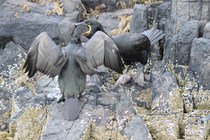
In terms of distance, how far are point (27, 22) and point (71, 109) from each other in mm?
2954

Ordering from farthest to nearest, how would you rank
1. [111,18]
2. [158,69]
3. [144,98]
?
1. [111,18]
2. [158,69]
3. [144,98]

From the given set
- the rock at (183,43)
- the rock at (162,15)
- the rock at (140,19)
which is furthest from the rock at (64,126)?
the rock at (162,15)

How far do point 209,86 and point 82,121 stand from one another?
1893mm

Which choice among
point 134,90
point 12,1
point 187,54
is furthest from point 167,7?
point 12,1

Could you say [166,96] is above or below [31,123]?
above

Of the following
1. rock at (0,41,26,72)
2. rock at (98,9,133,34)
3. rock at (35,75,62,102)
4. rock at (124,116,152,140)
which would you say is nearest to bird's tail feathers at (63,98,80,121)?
rock at (35,75,62,102)

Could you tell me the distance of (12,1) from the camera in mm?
9227

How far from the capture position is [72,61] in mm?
6527

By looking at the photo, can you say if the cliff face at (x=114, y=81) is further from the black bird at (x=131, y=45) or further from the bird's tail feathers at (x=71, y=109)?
the black bird at (x=131, y=45)

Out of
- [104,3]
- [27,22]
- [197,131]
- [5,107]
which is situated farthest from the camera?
A: [104,3]

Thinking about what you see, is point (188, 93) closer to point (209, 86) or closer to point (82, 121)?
point (209, 86)

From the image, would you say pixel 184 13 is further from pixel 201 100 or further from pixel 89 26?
pixel 89 26

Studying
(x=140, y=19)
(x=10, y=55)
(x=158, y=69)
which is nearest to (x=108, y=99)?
(x=158, y=69)

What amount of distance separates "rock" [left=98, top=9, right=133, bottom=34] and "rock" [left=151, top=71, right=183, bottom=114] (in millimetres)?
1982
